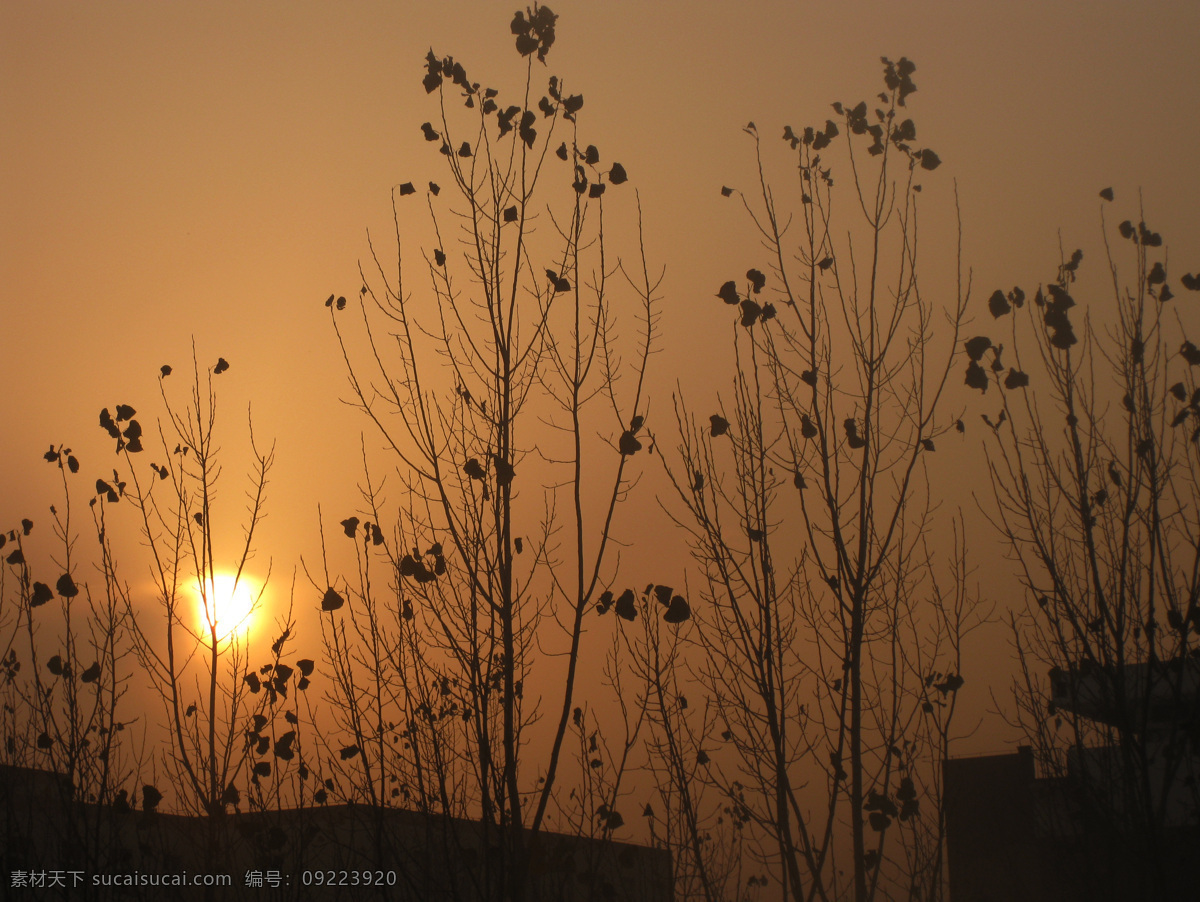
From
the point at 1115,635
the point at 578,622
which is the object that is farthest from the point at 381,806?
the point at 1115,635

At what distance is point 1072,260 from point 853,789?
343cm

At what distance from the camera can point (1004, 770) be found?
1703 cm

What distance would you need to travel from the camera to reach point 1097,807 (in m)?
7.73

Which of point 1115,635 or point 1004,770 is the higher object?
point 1115,635

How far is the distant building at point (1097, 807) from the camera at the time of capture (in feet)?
16.3

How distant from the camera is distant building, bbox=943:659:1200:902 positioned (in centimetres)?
496

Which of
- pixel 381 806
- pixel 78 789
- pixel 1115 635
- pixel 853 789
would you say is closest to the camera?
pixel 853 789

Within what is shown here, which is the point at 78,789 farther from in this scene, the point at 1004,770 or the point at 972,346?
the point at 1004,770

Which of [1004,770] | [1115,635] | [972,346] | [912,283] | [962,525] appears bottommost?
[1004,770]

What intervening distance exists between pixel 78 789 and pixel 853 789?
4916mm

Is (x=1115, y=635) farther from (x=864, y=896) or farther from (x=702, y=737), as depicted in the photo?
(x=702, y=737)

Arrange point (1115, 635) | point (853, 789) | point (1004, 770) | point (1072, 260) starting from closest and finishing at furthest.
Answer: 1. point (853, 789)
2. point (1115, 635)
3. point (1072, 260)
4. point (1004, 770)

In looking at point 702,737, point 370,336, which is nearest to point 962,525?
point 702,737

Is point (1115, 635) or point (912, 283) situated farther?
point (912, 283)
